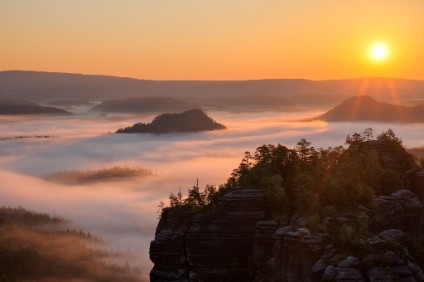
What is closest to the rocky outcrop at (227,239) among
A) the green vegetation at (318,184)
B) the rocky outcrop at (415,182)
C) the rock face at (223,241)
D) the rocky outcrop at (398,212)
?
the rock face at (223,241)

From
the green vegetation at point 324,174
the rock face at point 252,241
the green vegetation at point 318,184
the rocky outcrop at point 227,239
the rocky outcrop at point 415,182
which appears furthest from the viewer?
the rocky outcrop at point 415,182

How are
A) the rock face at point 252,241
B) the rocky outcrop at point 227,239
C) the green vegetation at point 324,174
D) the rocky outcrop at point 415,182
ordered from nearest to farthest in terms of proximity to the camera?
the rock face at point 252,241, the green vegetation at point 324,174, the rocky outcrop at point 227,239, the rocky outcrop at point 415,182

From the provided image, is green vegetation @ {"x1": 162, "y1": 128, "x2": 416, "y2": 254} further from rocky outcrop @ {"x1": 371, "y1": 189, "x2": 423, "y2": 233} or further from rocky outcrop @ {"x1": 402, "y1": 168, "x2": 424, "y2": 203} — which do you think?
rocky outcrop @ {"x1": 371, "y1": 189, "x2": 423, "y2": 233}

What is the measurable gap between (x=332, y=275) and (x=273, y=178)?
19732 millimetres

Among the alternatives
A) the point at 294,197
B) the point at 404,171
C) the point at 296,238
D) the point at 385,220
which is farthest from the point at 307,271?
the point at 404,171

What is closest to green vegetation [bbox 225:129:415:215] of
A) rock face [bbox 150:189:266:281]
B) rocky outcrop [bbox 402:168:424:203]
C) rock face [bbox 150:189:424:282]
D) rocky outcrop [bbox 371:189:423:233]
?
rocky outcrop [bbox 402:168:424:203]

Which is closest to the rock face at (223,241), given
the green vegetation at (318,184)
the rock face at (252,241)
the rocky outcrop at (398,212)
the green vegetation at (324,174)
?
the rock face at (252,241)

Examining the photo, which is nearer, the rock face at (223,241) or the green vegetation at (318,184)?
the green vegetation at (318,184)

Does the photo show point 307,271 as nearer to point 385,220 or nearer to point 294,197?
point 294,197

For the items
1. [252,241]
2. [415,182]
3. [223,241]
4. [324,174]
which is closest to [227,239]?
[223,241]

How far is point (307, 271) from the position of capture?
64.9m

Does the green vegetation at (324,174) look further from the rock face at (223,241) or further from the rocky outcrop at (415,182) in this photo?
the rock face at (223,241)

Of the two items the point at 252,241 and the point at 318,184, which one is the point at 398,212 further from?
the point at 252,241

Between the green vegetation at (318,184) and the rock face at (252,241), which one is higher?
the green vegetation at (318,184)
